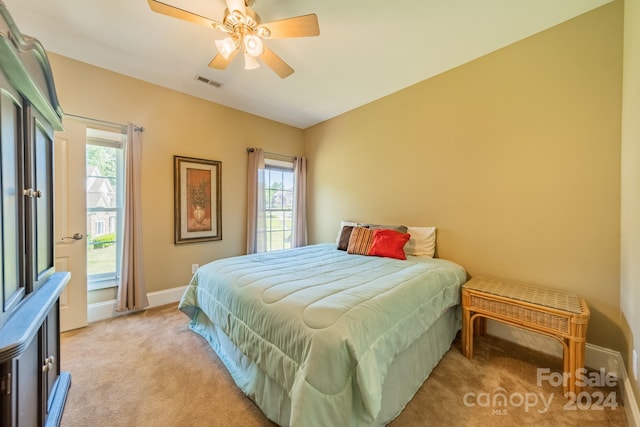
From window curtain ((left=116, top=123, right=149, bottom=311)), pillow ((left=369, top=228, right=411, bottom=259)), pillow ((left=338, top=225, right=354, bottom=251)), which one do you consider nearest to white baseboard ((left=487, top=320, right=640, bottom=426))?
pillow ((left=369, top=228, right=411, bottom=259))

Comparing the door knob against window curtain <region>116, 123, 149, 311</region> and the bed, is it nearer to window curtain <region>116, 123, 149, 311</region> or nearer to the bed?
window curtain <region>116, 123, 149, 311</region>

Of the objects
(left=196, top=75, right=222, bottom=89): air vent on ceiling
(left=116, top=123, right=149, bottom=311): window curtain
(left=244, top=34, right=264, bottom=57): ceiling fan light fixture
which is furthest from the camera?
(left=196, top=75, right=222, bottom=89): air vent on ceiling

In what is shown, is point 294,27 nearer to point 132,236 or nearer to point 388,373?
point 388,373

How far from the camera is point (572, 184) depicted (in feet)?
6.29

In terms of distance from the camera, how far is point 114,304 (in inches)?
106

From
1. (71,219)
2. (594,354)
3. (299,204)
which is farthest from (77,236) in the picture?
(594,354)

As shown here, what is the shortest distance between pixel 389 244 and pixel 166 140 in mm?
2947

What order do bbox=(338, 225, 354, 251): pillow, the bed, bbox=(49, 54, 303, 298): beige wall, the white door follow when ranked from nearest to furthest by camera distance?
1. the bed
2. the white door
3. bbox=(49, 54, 303, 298): beige wall
4. bbox=(338, 225, 354, 251): pillow

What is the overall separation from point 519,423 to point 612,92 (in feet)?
7.64

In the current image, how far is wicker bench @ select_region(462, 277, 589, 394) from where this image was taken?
5.06ft

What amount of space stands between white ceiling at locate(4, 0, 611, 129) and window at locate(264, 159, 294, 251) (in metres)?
1.32

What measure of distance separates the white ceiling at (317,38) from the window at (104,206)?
838 millimetres

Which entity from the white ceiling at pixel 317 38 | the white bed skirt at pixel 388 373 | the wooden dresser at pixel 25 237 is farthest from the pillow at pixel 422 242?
the wooden dresser at pixel 25 237

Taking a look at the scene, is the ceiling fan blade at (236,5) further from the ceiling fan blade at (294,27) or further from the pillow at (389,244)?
the pillow at (389,244)
